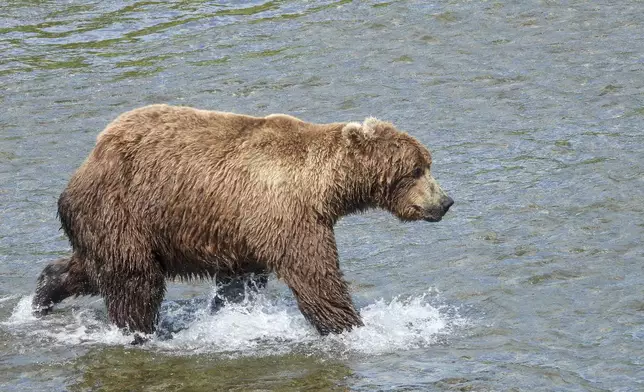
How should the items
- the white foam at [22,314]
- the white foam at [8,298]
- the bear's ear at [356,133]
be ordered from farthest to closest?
the white foam at [8,298] < the white foam at [22,314] < the bear's ear at [356,133]

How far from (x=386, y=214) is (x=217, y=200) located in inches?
145

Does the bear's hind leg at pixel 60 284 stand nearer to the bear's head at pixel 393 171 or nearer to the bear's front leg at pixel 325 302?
the bear's front leg at pixel 325 302

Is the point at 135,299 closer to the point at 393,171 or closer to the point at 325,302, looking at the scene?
the point at 325,302

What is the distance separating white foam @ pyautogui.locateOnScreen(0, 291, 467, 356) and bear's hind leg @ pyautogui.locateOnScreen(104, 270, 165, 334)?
0.15 metres

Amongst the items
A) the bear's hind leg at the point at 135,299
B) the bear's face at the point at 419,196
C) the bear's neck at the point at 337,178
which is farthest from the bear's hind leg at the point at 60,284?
the bear's face at the point at 419,196

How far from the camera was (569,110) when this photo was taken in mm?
14344

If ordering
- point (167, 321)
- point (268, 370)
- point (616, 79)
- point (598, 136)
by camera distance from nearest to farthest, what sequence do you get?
1. point (268, 370)
2. point (167, 321)
3. point (598, 136)
4. point (616, 79)

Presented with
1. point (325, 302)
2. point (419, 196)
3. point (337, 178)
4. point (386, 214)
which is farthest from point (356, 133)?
point (386, 214)

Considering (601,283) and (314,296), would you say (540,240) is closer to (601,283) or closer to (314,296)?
(601,283)

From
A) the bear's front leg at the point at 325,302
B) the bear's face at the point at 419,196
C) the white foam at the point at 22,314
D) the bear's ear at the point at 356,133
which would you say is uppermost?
the bear's ear at the point at 356,133

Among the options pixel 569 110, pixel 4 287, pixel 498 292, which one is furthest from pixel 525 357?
pixel 569 110

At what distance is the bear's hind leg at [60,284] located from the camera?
9.52m

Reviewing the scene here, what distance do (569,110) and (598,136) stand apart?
89 cm

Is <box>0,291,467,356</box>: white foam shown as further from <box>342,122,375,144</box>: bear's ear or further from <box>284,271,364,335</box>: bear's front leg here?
<box>342,122,375,144</box>: bear's ear
